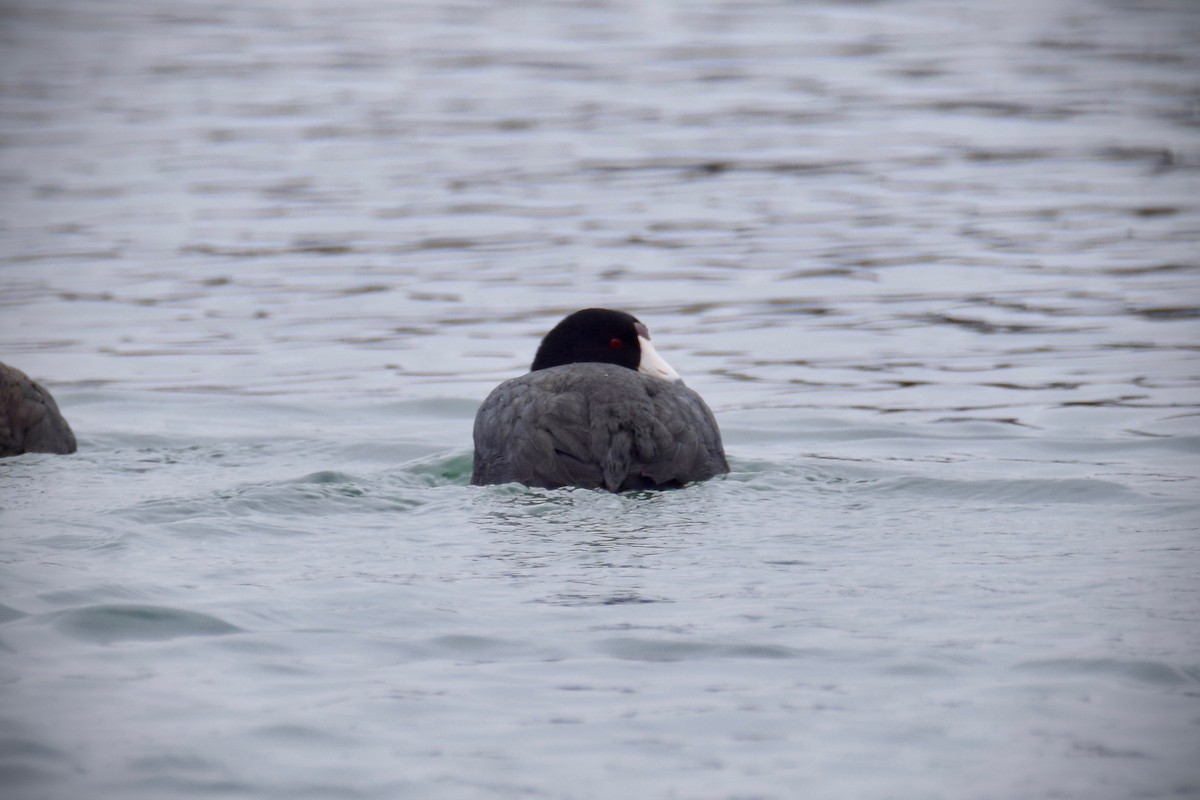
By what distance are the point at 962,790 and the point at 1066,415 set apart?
5.78 meters

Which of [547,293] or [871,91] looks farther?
[871,91]

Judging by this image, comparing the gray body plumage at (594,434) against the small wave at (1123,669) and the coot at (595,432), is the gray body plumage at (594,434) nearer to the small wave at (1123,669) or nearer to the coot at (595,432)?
the coot at (595,432)

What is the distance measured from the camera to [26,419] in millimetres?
8156

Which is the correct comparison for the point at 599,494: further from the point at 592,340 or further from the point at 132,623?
the point at 132,623

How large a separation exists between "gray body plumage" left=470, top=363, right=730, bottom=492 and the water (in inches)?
5.3

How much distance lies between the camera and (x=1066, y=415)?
31.0ft

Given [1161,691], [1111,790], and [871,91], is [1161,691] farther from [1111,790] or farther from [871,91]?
[871,91]

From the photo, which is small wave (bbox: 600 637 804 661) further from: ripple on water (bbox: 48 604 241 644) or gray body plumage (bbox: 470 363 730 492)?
gray body plumage (bbox: 470 363 730 492)

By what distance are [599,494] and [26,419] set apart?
10.1 ft

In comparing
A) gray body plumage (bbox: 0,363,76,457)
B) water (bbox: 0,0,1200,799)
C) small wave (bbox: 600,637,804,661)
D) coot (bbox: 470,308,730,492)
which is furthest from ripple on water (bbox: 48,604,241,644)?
gray body plumage (bbox: 0,363,76,457)

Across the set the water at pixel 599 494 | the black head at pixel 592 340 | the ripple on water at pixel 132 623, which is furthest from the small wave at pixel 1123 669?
the black head at pixel 592 340

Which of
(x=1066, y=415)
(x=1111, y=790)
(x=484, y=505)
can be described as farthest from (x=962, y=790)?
(x=1066, y=415)

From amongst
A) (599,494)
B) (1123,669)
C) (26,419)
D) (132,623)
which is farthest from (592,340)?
(1123,669)

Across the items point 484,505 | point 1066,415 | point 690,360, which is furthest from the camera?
point 690,360
